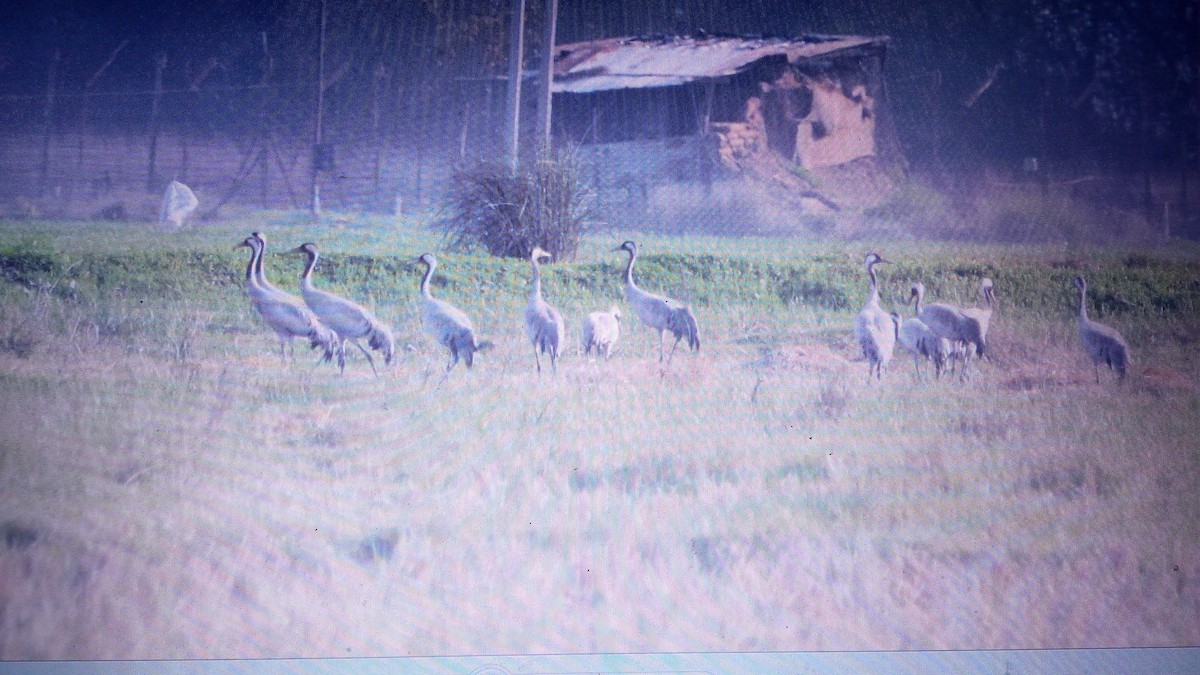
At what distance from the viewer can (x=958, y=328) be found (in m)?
2.62

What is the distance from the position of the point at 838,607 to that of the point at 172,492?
167 centimetres

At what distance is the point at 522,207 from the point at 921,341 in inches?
48.7

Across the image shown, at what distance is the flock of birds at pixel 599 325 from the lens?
2.50m

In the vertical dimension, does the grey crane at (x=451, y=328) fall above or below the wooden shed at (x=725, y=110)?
below

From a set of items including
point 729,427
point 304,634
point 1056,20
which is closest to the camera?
point 304,634

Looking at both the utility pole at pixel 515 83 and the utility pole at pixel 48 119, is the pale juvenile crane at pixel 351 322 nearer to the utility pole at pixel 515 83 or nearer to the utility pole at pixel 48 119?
the utility pole at pixel 515 83

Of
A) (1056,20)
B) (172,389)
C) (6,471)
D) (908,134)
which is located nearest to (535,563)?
(172,389)

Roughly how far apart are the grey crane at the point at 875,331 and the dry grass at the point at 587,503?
42 mm

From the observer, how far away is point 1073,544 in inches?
91.4

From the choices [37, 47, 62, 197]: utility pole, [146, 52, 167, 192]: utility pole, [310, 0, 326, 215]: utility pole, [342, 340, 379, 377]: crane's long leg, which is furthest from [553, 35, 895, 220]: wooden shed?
[37, 47, 62, 197]: utility pole

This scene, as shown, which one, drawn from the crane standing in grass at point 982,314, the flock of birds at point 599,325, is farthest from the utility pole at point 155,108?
the crane standing in grass at point 982,314

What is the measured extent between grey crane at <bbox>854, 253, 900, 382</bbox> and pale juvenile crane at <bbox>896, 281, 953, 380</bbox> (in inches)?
1.4

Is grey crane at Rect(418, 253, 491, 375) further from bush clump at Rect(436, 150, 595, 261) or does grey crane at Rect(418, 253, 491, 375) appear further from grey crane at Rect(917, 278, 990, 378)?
grey crane at Rect(917, 278, 990, 378)

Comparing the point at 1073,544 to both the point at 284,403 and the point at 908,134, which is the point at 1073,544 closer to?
the point at 908,134
